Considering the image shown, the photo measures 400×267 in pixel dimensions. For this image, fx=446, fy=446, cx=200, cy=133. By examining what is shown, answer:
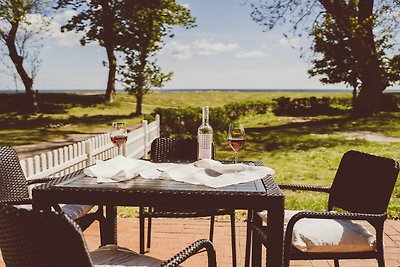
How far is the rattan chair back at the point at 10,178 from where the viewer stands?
3553 millimetres

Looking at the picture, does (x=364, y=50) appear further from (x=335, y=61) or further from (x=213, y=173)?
(x=213, y=173)

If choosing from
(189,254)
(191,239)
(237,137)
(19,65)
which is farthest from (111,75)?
(189,254)

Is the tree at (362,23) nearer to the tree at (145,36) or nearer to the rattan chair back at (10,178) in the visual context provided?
the tree at (145,36)

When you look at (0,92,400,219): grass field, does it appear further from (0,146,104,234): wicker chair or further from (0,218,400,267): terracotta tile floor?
(0,146,104,234): wicker chair

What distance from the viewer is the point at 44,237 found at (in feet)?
5.76

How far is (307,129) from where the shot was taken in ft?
64.8

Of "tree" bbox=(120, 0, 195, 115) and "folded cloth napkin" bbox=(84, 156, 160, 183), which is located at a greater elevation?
"tree" bbox=(120, 0, 195, 115)

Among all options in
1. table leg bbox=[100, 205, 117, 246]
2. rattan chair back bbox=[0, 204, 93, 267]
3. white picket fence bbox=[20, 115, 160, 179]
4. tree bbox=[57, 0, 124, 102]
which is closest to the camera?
rattan chair back bbox=[0, 204, 93, 267]

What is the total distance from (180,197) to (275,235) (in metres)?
0.60

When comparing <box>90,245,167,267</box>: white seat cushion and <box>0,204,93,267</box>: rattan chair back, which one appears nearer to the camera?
<box>0,204,93,267</box>: rattan chair back

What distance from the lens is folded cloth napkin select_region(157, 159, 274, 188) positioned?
111 inches

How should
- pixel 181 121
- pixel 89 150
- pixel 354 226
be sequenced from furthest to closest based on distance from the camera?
pixel 181 121 → pixel 89 150 → pixel 354 226

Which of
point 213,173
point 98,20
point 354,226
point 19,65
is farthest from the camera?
point 98,20

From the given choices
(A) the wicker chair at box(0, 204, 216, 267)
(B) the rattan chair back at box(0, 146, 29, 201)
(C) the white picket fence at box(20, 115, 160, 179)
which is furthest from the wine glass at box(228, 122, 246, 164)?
(C) the white picket fence at box(20, 115, 160, 179)
